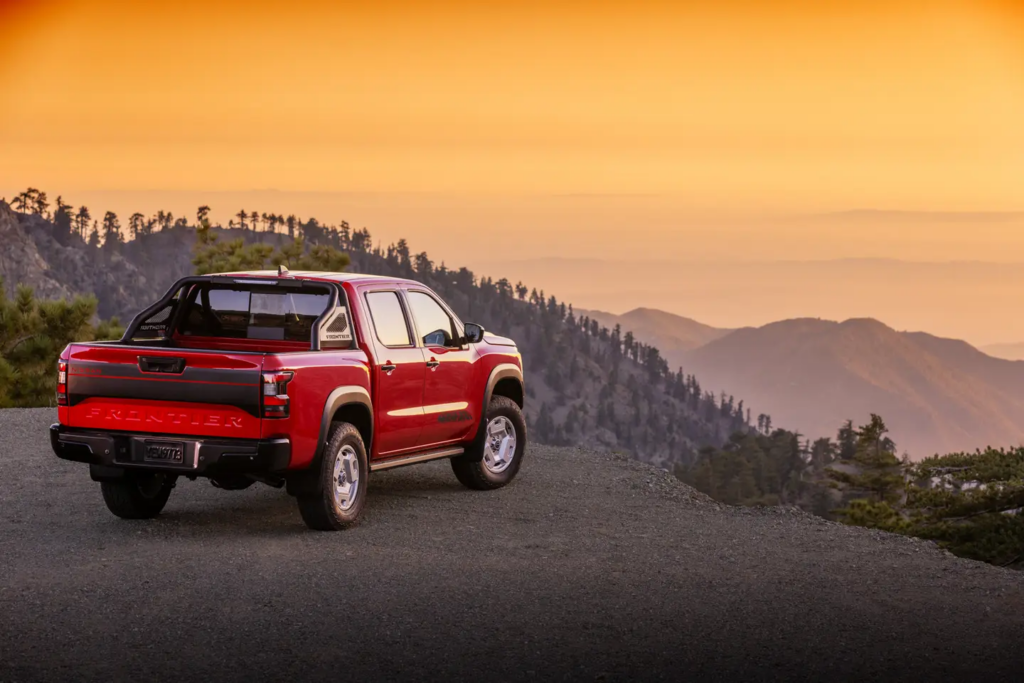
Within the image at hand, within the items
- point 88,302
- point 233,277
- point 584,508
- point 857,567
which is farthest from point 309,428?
point 88,302

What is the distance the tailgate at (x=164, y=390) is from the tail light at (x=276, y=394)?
0.06 meters

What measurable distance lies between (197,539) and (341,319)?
87.6 inches

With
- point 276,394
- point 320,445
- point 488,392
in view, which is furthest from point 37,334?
point 276,394

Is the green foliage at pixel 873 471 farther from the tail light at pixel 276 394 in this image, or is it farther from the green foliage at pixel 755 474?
the green foliage at pixel 755 474

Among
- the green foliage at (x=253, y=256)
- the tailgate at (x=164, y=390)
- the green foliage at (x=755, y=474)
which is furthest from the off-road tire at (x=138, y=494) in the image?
the green foliage at (x=755, y=474)

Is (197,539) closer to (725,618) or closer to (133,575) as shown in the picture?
(133,575)

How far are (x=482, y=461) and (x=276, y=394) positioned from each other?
13.1 feet

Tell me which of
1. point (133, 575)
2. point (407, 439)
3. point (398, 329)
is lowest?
point (133, 575)

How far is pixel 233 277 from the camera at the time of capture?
11.3 meters

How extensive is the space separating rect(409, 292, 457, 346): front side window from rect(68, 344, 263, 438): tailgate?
2.54m

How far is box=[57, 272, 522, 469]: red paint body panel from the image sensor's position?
979cm

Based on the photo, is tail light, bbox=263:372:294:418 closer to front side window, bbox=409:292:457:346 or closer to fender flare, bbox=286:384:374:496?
fender flare, bbox=286:384:374:496

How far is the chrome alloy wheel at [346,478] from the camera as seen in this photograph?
1077 centimetres

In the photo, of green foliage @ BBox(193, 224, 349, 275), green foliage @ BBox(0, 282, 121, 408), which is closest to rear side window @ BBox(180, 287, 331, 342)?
green foliage @ BBox(0, 282, 121, 408)
